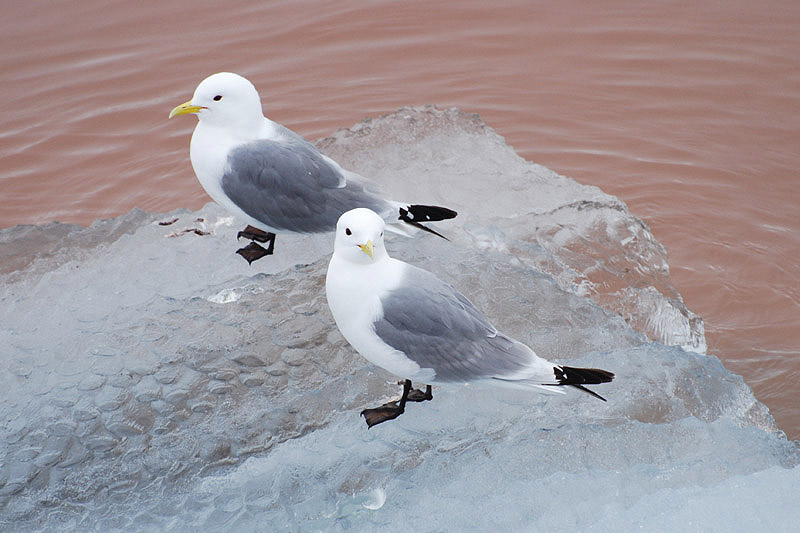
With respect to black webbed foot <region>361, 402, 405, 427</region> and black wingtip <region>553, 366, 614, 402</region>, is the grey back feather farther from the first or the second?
black wingtip <region>553, 366, 614, 402</region>

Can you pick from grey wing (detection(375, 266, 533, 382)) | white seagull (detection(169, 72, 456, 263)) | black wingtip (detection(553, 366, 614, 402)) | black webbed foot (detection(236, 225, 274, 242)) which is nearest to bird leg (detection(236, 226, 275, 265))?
black webbed foot (detection(236, 225, 274, 242))

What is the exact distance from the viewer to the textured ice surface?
6.38ft

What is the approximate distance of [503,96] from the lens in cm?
434

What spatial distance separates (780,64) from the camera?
4449mm

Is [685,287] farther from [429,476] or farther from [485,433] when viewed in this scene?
[429,476]

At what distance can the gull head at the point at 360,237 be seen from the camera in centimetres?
187

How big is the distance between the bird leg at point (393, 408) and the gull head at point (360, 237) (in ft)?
1.43

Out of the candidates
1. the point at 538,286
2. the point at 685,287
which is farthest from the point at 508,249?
the point at 685,287

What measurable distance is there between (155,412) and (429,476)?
78 cm

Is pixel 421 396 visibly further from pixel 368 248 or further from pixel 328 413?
pixel 368 248

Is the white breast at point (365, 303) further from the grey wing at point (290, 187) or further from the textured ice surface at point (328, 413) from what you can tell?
the grey wing at point (290, 187)

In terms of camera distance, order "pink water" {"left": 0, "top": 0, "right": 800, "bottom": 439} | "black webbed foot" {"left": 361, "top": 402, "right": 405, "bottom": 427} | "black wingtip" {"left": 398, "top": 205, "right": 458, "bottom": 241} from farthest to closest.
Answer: "pink water" {"left": 0, "top": 0, "right": 800, "bottom": 439} → "black wingtip" {"left": 398, "top": 205, "right": 458, "bottom": 241} → "black webbed foot" {"left": 361, "top": 402, "right": 405, "bottom": 427}

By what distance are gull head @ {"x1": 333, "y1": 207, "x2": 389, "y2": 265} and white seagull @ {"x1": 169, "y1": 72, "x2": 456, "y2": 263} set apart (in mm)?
425

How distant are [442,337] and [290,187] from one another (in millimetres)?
759
